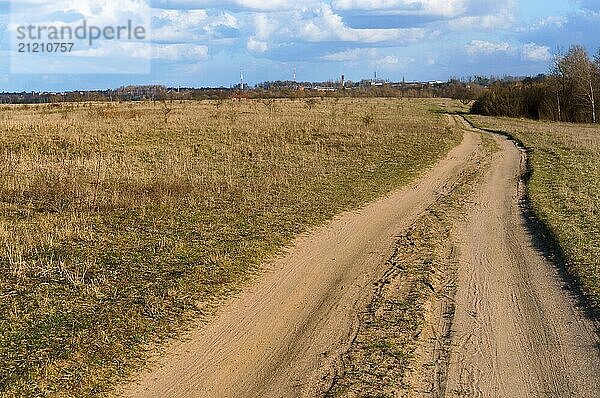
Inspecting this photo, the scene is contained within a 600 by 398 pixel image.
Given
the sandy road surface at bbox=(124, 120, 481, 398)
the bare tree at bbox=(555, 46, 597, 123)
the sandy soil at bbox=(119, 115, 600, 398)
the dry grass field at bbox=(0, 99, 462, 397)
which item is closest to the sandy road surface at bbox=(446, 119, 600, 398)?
the sandy soil at bbox=(119, 115, 600, 398)

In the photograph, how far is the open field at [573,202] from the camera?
31.9ft

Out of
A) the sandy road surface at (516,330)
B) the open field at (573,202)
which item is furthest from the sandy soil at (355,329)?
the open field at (573,202)

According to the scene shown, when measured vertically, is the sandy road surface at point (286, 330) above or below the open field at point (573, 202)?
below

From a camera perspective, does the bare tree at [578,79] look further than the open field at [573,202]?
Yes

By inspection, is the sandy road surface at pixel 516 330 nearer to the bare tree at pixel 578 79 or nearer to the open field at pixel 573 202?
the open field at pixel 573 202

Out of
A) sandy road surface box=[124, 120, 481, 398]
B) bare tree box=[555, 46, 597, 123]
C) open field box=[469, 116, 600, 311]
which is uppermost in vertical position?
bare tree box=[555, 46, 597, 123]

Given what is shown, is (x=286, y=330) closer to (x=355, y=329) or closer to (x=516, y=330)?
(x=355, y=329)

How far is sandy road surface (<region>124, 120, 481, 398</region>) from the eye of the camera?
6.16 m

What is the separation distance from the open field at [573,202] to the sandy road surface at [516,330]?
433 mm

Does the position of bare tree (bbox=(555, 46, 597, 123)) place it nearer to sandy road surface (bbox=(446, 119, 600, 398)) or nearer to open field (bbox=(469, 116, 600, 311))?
open field (bbox=(469, 116, 600, 311))

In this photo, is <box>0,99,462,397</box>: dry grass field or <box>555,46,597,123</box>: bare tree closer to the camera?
<box>0,99,462,397</box>: dry grass field

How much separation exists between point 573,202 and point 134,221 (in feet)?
32.3

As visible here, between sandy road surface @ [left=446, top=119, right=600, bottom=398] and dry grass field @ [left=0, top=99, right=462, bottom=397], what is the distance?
317 centimetres

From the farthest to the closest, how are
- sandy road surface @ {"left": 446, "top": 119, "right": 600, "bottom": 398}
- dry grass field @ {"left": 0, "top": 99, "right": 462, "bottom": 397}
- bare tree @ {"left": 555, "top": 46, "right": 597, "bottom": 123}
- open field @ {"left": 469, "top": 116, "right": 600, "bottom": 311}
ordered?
bare tree @ {"left": 555, "top": 46, "right": 597, "bottom": 123} → open field @ {"left": 469, "top": 116, "right": 600, "bottom": 311} → dry grass field @ {"left": 0, "top": 99, "right": 462, "bottom": 397} → sandy road surface @ {"left": 446, "top": 119, "right": 600, "bottom": 398}
